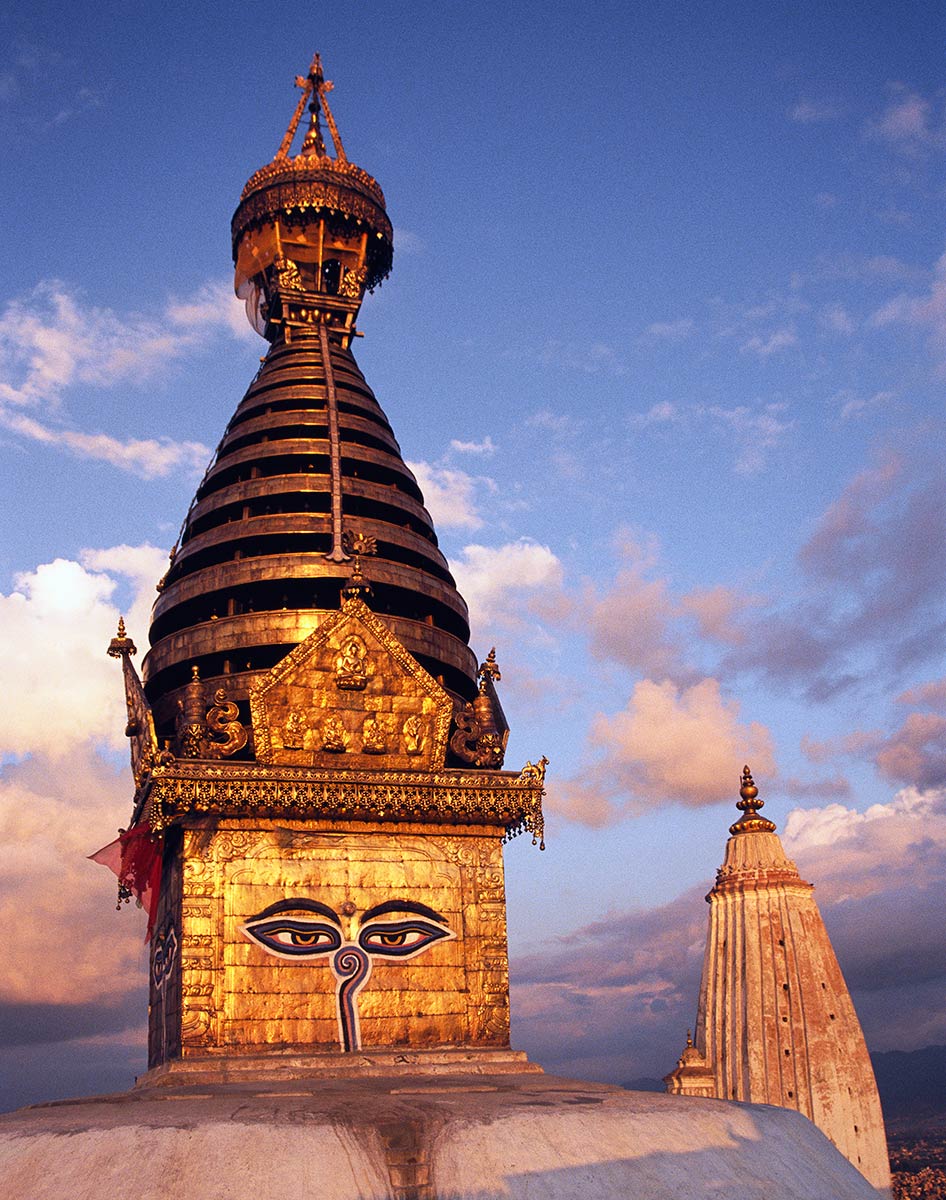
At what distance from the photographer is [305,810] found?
25172mm

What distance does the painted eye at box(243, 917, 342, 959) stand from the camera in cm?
2408

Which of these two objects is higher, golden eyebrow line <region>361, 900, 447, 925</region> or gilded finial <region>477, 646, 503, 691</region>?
gilded finial <region>477, 646, 503, 691</region>

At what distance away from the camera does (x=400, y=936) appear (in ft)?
82.0

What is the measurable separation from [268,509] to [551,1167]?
809 inches

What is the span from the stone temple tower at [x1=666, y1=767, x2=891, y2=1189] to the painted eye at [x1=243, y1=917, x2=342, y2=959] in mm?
24471

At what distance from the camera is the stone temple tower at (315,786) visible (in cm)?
2388

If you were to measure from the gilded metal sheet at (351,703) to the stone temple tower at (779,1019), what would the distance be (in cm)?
2379

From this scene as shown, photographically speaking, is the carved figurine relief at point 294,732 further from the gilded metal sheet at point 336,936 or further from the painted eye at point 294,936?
the painted eye at point 294,936

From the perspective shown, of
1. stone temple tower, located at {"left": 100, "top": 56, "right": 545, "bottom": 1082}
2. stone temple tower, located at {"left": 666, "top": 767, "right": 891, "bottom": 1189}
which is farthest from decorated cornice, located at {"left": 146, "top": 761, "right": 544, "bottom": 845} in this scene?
stone temple tower, located at {"left": 666, "top": 767, "right": 891, "bottom": 1189}

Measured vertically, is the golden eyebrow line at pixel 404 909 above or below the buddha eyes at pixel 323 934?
above

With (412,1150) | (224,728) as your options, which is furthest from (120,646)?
(412,1150)

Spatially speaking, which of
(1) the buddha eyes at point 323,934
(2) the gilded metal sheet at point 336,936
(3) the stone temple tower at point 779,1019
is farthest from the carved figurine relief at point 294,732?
(3) the stone temple tower at point 779,1019

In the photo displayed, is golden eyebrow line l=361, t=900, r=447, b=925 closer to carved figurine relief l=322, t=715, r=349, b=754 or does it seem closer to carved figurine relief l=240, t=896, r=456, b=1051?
carved figurine relief l=240, t=896, r=456, b=1051

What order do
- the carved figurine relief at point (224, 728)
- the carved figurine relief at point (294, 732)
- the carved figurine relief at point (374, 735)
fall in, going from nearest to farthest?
the carved figurine relief at point (224, 728) → the carved figurine relief at point (294, 732) → the carved figurine relief at point (374, 735)
